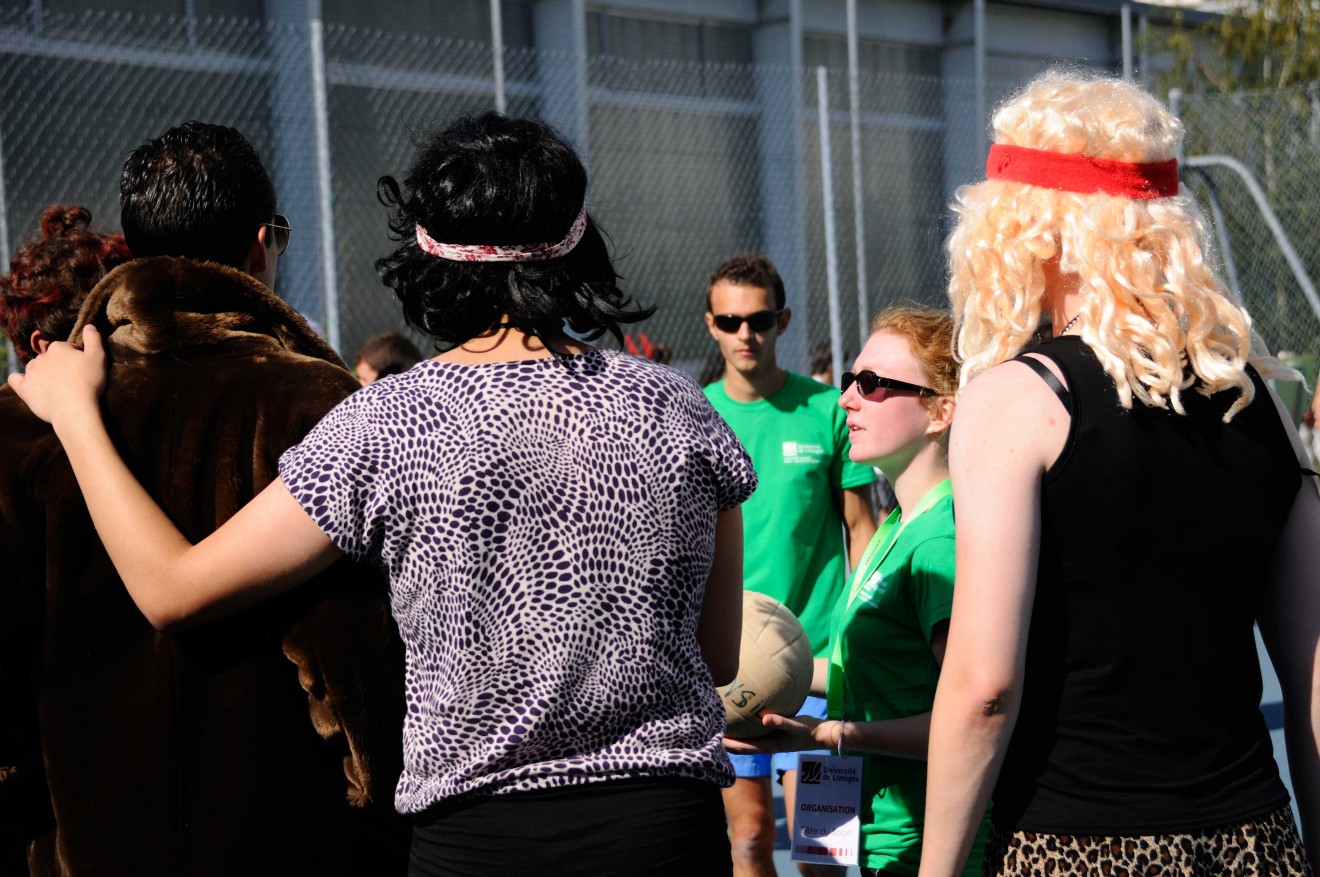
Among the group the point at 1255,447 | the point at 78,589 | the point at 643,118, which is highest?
the point at 643,118

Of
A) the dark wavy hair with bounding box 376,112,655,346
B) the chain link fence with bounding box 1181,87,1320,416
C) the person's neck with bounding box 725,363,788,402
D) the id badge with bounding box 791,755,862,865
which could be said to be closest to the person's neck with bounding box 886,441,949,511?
the id badge with bounding box 791,755,862,865

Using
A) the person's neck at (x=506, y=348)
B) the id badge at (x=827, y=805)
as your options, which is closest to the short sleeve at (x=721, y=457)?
the person's neck at (x=506, y=348)

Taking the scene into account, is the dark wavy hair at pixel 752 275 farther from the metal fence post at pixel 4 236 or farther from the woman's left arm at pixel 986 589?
the metal fence post at pixel 4 236

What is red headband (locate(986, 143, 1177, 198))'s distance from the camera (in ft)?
6.51

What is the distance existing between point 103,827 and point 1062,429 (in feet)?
4.83

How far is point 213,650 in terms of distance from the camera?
2.11 meters

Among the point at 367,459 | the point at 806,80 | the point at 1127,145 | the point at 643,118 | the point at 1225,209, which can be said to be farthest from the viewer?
the point at 806,80

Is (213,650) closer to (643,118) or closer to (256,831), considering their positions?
(256,831)

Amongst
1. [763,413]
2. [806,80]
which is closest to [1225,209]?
[806,80]

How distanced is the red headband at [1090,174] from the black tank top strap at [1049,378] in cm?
24

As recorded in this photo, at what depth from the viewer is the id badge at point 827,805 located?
2760mm

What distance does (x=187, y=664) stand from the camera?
2.11m

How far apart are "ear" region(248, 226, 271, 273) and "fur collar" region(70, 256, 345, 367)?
8 cm

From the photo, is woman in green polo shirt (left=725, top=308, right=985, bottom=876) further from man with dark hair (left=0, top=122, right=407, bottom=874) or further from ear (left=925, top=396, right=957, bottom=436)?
man with dark hair (left=0, top=122, right=407, bottom=874)
